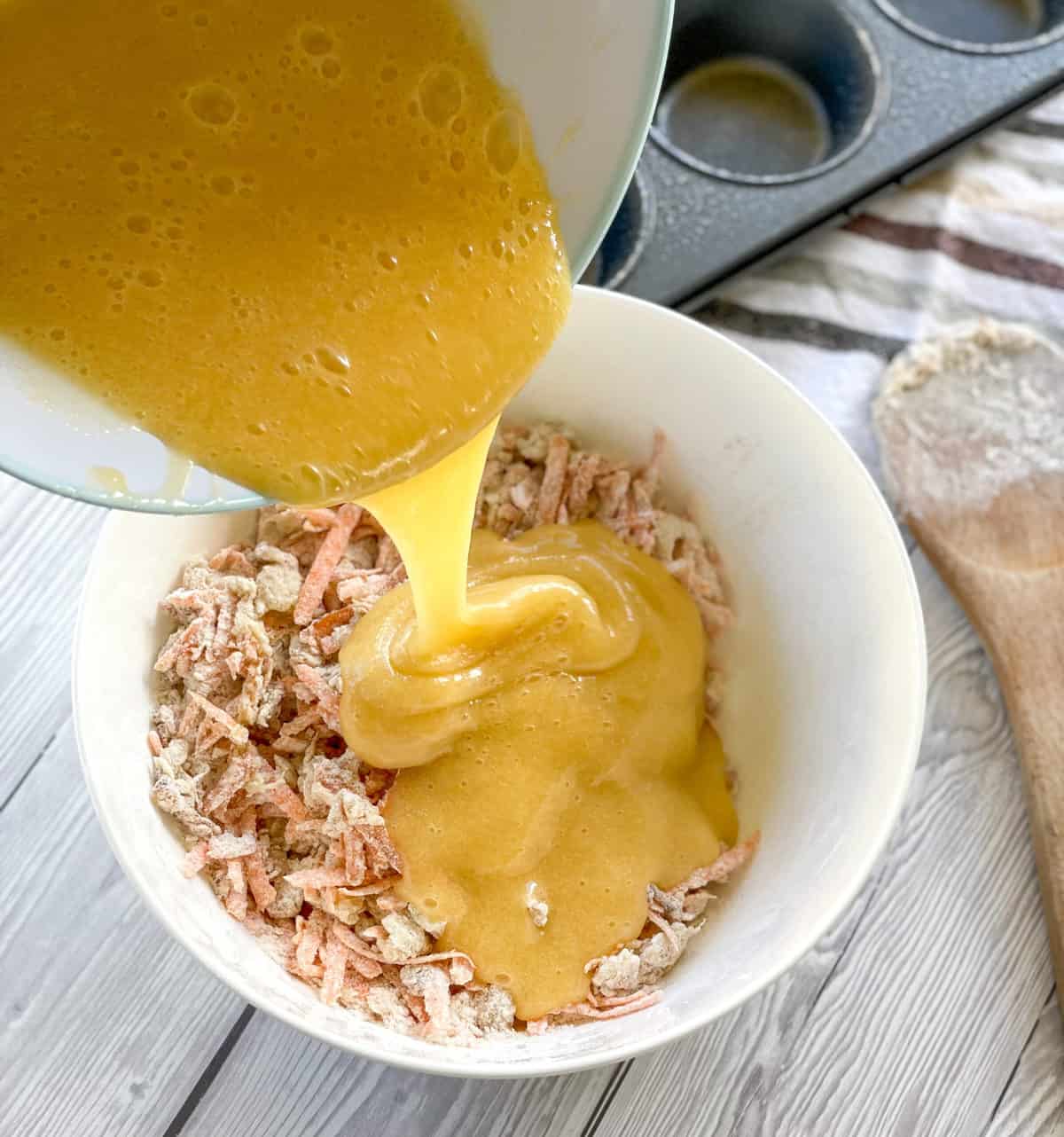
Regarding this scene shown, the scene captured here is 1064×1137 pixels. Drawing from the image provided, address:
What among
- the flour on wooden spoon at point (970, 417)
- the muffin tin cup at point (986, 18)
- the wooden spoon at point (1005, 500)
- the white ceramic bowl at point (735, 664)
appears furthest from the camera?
the muffin tin cup at point (986, 18)

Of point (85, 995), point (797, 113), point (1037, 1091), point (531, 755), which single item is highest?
point (797, 113)

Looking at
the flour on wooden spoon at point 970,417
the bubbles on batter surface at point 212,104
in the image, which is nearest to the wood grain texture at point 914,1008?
the flour on wooden spoon at point 970,417

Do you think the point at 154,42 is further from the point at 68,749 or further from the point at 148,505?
the point at 68,749

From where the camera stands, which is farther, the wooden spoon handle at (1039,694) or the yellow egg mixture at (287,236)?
the wooden spoon handle at (1039,694)

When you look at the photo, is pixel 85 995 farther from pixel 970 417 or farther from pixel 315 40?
pixel 970 417

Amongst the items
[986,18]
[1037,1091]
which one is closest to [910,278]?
[986,18]

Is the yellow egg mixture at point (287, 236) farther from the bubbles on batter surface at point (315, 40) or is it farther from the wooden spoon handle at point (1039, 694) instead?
the wooden spoon handle at point (1039, 694)
